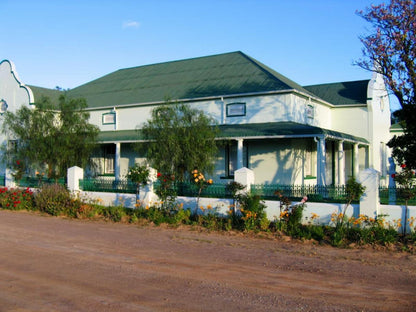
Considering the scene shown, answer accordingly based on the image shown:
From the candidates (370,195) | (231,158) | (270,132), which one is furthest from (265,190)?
(231,158)

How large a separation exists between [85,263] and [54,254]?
3.97 feet

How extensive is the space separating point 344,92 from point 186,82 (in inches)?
330

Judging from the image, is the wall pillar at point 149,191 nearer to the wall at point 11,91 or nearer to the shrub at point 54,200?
the shrub at point 54,200

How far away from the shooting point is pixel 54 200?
15.8 m

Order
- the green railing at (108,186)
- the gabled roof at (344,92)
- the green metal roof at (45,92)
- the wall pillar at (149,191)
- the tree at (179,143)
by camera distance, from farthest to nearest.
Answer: the green metal roof at (45,92), the gabled roof at (344,92), the green railing at (108,186), the wall pillar at (149,191), the tree at (179,143)

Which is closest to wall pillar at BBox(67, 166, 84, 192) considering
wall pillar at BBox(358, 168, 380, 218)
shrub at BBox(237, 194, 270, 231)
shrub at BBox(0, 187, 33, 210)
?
shrub at BBox(0, 187, 33, 210)

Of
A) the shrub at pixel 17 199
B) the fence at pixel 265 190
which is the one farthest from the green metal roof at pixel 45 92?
the fence at pixel 265 190

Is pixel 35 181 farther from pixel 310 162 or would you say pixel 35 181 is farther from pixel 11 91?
pixel 310 162

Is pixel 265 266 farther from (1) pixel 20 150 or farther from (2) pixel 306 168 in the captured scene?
(1) pixel 20 150

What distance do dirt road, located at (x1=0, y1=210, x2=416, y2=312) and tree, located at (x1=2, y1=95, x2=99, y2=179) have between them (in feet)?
21.9

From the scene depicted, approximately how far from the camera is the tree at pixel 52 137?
17906mm

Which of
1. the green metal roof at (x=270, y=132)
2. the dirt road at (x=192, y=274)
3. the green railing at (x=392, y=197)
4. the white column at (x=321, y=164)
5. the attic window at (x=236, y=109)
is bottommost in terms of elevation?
the dirt road at (x=192, y=274)

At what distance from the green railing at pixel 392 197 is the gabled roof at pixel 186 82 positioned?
8.04m

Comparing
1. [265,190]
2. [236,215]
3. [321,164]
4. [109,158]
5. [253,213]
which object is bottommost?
[236,215]
